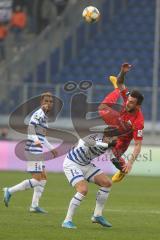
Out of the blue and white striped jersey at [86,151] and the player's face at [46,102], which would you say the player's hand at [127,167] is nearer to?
the blue and white striped jersey at [86,151]

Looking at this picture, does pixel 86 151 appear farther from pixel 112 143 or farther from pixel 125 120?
pixel 125 120

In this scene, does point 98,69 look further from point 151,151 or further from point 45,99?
point 45,99

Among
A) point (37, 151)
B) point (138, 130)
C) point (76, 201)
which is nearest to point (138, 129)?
point (138, 130)

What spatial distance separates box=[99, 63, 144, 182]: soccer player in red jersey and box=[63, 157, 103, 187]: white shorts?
0.41 meters

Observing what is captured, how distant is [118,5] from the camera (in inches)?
1534

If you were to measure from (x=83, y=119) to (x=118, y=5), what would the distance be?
1077 centimetres

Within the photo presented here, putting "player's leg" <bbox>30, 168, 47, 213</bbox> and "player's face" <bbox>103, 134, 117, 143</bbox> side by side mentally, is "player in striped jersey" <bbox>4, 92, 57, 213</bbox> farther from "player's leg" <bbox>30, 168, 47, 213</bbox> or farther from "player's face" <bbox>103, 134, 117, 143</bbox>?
"player's face" <bbox>103, 134, 117, 143</bbox>

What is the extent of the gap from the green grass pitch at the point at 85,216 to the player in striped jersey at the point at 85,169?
429 millimetres

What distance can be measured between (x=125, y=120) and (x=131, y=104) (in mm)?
580

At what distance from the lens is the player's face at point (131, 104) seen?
13.5m

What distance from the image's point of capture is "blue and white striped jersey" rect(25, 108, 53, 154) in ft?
55.2

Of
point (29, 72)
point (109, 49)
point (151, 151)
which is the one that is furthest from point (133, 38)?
point (151, 151)

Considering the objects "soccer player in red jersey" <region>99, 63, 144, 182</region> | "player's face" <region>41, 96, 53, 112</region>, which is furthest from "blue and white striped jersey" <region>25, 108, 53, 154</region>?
"soccer player in red jersey" <region>99, 63, 144, 182</region>

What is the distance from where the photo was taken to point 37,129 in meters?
17.0
